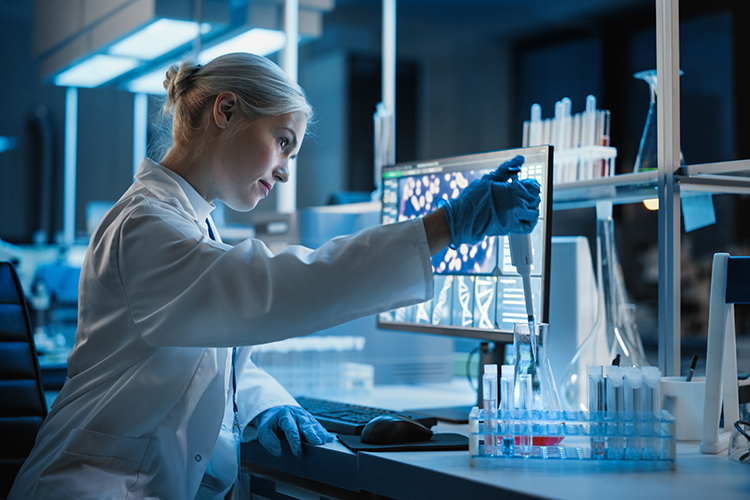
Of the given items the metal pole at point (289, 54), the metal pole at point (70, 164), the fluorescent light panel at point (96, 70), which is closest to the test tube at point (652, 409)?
the metal pole at point (289, 54)

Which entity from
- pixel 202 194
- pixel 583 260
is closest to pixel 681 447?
pixel 583 260

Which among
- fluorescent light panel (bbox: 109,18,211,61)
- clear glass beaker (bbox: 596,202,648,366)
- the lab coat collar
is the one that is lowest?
Answer: clear glass beaker (bbox: 596,202,648,366)

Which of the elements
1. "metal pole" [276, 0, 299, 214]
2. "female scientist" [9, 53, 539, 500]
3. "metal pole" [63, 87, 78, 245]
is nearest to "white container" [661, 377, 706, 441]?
"female scientist" [9, 53, 539, 500]

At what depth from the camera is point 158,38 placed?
3.13 meters

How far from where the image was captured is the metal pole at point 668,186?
49.8 inches

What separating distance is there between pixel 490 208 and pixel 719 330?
0.44 meters

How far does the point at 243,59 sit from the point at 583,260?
79cm

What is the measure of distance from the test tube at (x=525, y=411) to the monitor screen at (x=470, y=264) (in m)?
0.21

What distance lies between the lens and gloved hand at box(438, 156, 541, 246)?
993 millimetres

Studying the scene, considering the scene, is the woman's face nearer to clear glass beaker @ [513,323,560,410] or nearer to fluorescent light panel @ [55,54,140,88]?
clear glass beaker @ [513,323,560,410]

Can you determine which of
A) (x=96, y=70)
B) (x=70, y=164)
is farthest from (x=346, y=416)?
(x=70, y=164)

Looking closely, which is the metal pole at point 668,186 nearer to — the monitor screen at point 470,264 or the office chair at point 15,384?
the monitor screen at point 470,264

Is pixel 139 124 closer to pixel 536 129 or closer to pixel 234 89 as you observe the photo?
pixel 536 129

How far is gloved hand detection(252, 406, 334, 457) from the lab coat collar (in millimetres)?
362
